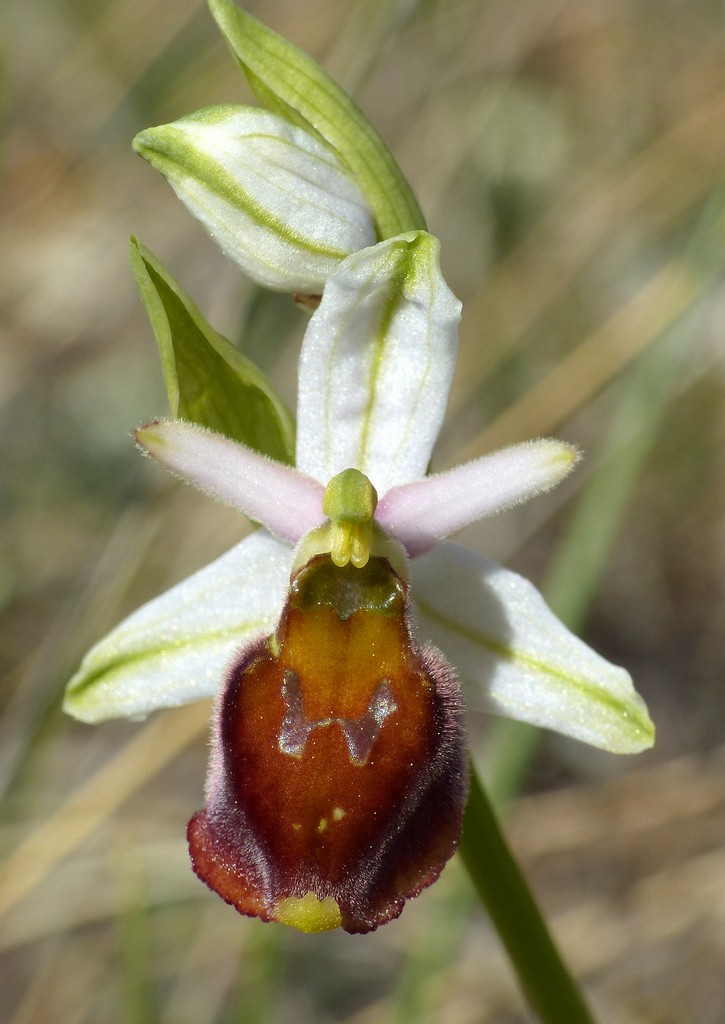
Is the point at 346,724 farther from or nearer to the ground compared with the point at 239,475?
nearer to the ground

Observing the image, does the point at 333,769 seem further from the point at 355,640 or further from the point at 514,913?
the point at 514,913

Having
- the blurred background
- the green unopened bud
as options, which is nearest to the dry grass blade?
the blurred background

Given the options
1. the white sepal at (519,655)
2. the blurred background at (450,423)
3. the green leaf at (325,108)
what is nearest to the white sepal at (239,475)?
the white sepal at (519,655)

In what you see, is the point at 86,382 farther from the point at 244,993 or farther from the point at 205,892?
the point at 244,993

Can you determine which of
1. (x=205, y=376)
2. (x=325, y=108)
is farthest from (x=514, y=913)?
(x=325, y=108)

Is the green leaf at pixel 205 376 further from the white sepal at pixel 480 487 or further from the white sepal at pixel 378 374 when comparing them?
the white sepal at pixel 480 487

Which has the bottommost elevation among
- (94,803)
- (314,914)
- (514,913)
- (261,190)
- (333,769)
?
(94,803)

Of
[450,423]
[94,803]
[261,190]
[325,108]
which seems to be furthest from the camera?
[450,423]

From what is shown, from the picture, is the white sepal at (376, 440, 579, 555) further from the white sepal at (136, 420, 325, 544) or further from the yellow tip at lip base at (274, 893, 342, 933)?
the yellow tip at lip base at (274, 893, 342, 933)
